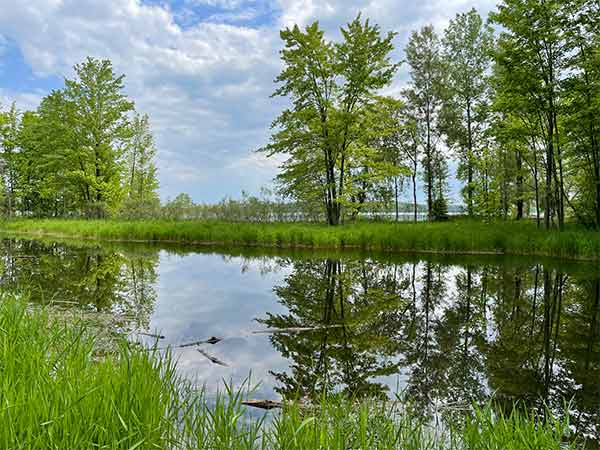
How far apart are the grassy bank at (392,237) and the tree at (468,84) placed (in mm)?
10412

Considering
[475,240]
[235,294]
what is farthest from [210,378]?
[475,240]

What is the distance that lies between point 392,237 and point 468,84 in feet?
52.3

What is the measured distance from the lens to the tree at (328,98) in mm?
19156

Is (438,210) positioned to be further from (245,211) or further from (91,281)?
(91,281)

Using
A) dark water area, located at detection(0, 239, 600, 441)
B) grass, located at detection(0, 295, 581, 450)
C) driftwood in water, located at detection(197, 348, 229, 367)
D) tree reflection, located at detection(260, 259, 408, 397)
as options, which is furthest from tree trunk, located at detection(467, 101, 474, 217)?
grass, located at detection(0, 295, 581, 450)

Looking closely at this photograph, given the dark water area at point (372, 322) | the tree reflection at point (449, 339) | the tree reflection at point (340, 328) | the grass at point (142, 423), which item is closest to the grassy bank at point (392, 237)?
the dark water area at point (372, 322)

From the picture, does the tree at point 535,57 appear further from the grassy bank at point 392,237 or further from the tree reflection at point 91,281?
the tree reflection at point 91,281

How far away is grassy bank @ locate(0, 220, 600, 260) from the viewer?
44.0 feet

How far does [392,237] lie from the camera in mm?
15836

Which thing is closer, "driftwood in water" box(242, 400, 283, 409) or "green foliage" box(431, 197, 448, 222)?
"driftwood in water" box(242, 400, 283, 409)

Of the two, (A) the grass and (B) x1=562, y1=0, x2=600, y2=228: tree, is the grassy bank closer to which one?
(B) x1=562, y1=0, x2=600, y2=228: tree

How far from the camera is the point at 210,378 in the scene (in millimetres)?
3938

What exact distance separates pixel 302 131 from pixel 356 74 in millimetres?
3962

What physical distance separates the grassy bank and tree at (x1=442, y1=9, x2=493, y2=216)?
10412 mm
